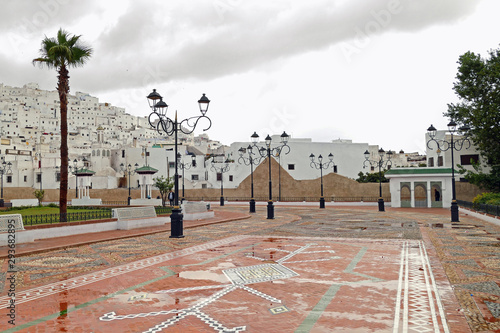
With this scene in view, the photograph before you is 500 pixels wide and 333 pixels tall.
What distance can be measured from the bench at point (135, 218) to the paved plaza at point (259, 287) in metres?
4.22

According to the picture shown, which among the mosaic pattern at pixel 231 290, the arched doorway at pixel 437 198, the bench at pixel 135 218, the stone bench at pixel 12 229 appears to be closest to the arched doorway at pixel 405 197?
the arched doorway at pixel 437 198

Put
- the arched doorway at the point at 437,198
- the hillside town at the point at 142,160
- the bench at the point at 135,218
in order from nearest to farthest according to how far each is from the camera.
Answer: the bench at the point at 135,218
the arched doorway at the point at 437,198
the hillside town at the point at 142,160

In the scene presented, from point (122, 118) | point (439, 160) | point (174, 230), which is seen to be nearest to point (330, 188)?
point (439, 160)

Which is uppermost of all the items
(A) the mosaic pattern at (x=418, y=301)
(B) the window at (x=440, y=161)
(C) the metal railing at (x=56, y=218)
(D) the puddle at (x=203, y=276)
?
(B) the window at (x=440, y=161)

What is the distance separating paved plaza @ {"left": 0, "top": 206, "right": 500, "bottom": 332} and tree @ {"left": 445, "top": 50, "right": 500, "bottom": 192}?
65.7 feet

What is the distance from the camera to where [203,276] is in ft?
26.2

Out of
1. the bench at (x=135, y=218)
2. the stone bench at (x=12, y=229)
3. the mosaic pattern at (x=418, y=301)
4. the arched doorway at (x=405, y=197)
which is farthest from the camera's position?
the arched doorway at (x=405, y=197)

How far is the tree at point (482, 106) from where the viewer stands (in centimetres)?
2855

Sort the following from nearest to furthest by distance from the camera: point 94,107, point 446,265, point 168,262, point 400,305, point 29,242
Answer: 1. point 400,305
2. point 446,265
3. point 168,262
4. point 29,242
5. point 94,107

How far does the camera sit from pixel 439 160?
4278 cm

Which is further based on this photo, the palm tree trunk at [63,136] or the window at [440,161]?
the window at [440,161]

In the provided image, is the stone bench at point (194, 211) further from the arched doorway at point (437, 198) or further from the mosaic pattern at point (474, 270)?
the arched doorway at point (437, 198)

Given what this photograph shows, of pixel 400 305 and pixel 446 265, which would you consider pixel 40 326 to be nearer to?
pixel 400 305

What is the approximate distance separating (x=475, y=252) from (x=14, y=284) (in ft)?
37.5
